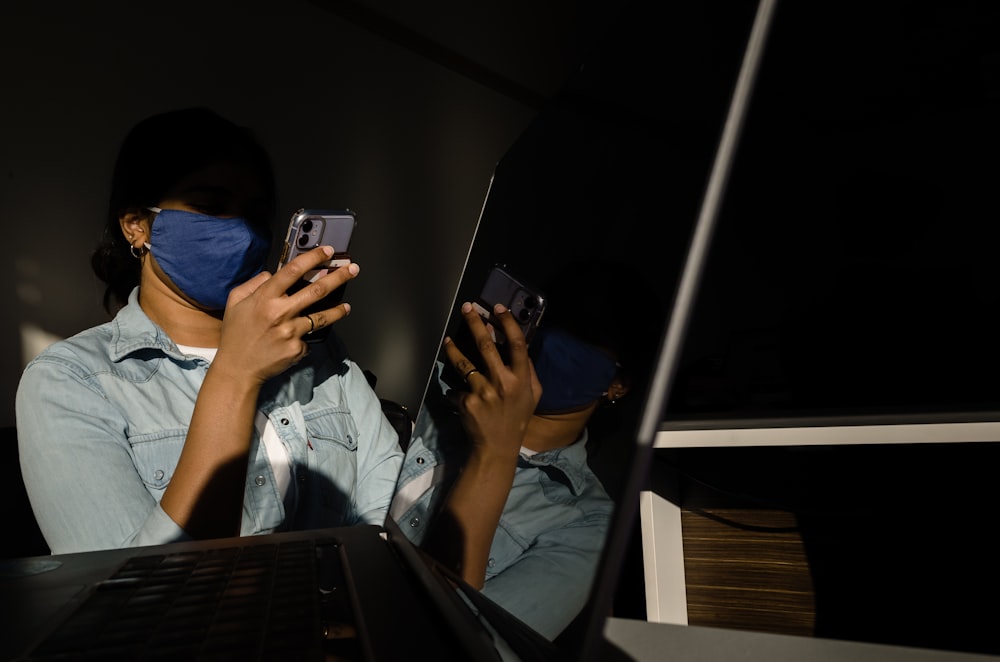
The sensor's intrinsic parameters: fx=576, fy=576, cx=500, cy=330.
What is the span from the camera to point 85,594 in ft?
1.39

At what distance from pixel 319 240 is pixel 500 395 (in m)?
0.59

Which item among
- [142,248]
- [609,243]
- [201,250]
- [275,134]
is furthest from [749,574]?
[275,134]

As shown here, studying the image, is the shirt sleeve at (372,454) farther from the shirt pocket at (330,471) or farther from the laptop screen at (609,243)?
the laptop screen at (609,243)

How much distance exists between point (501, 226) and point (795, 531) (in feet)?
2.25

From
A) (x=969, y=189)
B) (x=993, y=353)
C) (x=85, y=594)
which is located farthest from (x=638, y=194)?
(x=969, y=189)

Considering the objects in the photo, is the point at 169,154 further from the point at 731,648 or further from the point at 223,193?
the point at 731,648

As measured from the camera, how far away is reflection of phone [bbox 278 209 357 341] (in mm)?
894

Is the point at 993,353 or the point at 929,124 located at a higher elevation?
the point at 929,124

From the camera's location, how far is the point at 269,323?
0.78 m

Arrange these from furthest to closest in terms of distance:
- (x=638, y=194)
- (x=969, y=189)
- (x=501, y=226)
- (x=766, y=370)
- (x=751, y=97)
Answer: (x=969, y=189) → (x=766, y=370) → (x=501, y=226) → (x=638, y=194) → (x=751, y=97)

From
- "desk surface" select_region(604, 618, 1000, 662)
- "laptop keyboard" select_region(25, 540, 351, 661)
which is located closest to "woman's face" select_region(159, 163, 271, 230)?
"laptop keyboard" select_region(25, 540, 351, 661)

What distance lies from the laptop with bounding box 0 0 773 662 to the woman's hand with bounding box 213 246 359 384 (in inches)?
10.6

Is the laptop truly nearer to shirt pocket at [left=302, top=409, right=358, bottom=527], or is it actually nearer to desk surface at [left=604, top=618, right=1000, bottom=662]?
desk surface at [left=604, top=618, right=1000, bottom=662]

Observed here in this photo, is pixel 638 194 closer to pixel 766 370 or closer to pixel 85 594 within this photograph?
pixel 85 594
